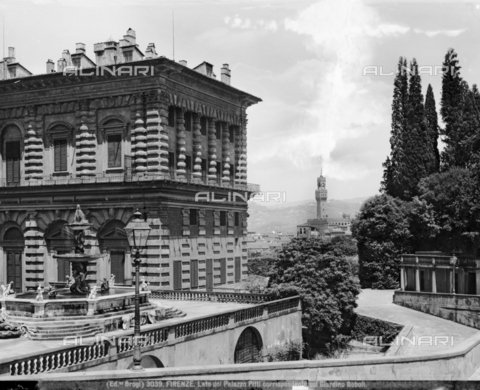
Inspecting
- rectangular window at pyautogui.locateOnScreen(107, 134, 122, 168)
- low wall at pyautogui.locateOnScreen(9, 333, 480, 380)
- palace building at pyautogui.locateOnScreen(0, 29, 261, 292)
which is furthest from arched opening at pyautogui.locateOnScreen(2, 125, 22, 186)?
low wall at pyautogui.locateOnScreen(9, 333, 480, 380)

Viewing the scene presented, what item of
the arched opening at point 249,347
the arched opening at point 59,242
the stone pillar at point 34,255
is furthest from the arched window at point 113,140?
the arched opening at point 249,347

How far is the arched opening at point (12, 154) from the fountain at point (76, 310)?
18.5m

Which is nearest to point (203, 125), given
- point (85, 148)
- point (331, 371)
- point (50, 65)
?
point (85, 148)

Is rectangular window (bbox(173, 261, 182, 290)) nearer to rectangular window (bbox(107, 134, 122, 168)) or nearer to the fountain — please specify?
rectangular window (bbox(107, 134, 122, 168))

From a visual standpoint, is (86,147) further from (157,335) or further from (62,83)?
(157,335)

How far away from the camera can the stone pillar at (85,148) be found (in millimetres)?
43375

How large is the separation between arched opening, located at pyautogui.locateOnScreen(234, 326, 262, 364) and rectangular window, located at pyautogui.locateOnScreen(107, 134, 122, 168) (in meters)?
16.1

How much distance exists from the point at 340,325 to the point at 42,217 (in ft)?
67.5

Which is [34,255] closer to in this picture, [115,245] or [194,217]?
[115,245]

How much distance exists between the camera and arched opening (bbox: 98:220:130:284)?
4255cm

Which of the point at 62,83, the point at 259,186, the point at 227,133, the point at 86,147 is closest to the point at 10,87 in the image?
the point at 62,83

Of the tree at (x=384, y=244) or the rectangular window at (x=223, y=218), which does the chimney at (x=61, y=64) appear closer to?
the rectangular window at (x=223, y=218)

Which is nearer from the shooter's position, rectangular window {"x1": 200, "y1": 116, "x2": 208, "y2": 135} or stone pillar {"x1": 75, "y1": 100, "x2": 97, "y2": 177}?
stone pillar {"x1": 75, "y1": 100, "x2": 97, "y2": 177}

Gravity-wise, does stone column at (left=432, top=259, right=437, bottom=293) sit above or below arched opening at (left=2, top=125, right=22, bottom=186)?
below
